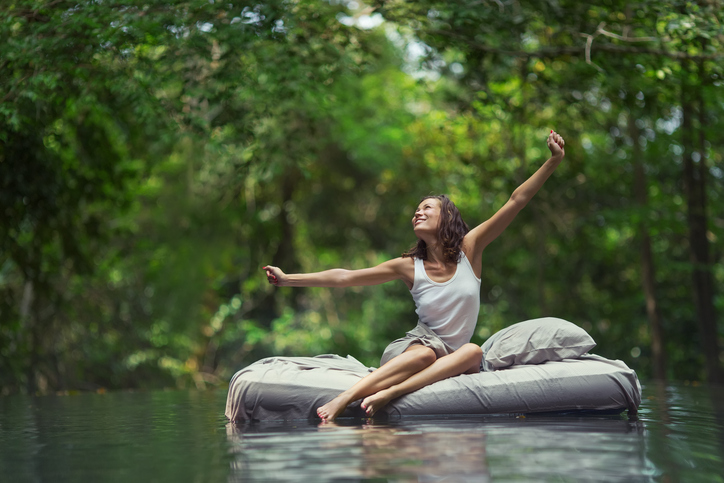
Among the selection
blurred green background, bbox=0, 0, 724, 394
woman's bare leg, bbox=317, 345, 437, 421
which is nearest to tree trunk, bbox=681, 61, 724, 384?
blurred green background, bbox=0, 0, 724, 394

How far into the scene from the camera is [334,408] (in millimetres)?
3561

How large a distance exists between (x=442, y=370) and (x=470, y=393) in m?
0.18

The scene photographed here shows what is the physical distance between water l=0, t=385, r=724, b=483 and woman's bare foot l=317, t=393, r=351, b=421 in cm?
7

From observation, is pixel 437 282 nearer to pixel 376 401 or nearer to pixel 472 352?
pixel 472 352

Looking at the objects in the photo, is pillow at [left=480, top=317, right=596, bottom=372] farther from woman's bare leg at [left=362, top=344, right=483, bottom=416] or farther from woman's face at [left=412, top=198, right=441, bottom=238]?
woman's face at [left=412, top=198, right=441, bottom=238]

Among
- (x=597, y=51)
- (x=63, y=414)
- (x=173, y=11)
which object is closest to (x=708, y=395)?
(x=597, y=51)

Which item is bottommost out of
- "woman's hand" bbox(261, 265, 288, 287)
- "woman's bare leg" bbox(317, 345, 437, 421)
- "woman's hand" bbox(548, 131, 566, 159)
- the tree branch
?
"woman's bare leg" bbox(317, 345, 437, 421)

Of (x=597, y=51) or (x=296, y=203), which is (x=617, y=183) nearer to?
(x=597, y=51)

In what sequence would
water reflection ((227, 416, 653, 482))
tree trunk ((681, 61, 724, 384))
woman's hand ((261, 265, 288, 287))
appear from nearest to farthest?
1. water reflection ((227, 416, 653, 482))
2. woman's hand ((261, 265, 288, 287))
3. tree trunk ((681, 61, 724, 384))

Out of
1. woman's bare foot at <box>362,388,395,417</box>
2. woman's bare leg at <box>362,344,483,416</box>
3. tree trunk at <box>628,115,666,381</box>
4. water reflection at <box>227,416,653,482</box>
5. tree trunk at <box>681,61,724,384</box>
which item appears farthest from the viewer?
tree trunk at <box>628,115,666,381</box>

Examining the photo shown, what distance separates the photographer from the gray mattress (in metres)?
3.73

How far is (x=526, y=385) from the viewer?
3754 millimetres

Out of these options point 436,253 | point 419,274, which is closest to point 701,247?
point 436,253

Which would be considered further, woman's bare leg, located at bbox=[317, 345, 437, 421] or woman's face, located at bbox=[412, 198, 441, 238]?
woman's face, located at bbox=[412, 198, 441, 238]
